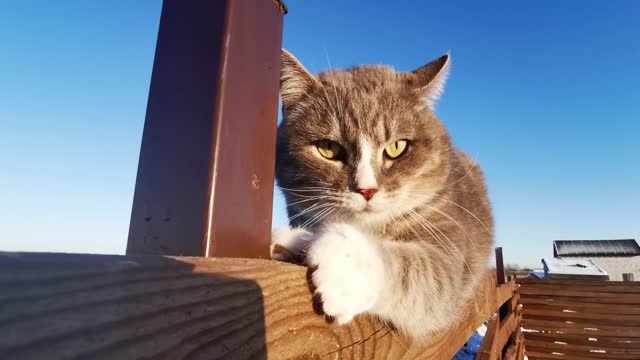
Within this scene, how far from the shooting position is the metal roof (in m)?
26.1

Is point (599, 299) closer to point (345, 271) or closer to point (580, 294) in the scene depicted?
point (580, 294)

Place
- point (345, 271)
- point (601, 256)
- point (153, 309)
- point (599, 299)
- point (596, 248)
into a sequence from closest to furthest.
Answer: point (153, 309)
point (345, 271)
point (599, 299)
point (601, 256)
point (596, 248)

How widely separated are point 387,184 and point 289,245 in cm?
77

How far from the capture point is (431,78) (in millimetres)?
2402

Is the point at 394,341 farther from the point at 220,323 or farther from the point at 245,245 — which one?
the point at 220,323

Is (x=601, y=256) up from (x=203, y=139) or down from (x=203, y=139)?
down

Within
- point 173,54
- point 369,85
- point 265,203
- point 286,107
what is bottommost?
point 265,203

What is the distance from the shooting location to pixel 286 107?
2.35 m

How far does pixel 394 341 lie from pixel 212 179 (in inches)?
38.5

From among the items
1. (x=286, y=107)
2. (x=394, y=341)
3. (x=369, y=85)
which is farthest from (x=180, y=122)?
(x=369, y=85)

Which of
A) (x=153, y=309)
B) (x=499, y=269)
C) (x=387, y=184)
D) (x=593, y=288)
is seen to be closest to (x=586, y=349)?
(x=593, y=288)

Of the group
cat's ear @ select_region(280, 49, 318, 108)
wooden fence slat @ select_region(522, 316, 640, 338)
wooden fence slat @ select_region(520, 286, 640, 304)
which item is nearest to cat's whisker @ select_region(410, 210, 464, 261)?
cat's ear @ select_region(280, 49, 318, 108)

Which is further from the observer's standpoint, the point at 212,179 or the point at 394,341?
the point at 394,341

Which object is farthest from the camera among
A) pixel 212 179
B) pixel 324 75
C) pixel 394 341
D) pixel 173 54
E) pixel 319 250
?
pixel 324 75
